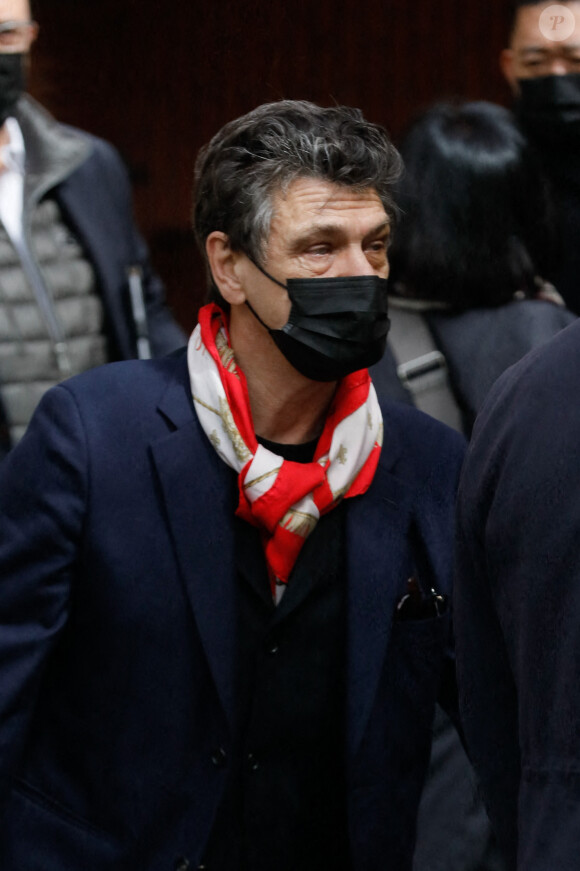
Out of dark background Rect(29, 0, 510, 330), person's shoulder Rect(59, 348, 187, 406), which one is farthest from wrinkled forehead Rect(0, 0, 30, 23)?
person's shoulder Rect(59, 348, 187, 406)

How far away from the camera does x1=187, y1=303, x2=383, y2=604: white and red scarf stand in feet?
6.56

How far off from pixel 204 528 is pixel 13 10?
1682mm

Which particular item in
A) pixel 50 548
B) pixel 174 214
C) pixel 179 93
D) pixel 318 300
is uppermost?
pixel 318 300

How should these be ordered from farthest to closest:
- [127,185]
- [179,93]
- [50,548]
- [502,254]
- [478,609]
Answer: [179,93], [127,185], [502,254], [50,548], [478,609]

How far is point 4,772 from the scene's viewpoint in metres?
1.93

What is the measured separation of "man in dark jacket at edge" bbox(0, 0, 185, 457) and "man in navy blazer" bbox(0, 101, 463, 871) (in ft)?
3.32

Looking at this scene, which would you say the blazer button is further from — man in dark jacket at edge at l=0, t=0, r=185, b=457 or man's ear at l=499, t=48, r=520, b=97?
man's ear at l=499, t=48, r=520, b=97

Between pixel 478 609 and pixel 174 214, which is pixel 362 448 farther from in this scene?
pixel 174 214

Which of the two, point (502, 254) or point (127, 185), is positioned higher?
point (502, 254)

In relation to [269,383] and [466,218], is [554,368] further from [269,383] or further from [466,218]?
[466,218]

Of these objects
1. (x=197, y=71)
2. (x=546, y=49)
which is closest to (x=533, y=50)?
(x=546, y=49)

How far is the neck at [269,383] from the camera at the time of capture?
6.88 ft

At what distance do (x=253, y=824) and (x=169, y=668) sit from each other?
0.30 m

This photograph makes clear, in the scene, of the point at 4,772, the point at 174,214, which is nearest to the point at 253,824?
the point at 4,772
